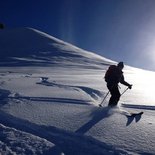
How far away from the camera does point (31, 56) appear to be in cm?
5584

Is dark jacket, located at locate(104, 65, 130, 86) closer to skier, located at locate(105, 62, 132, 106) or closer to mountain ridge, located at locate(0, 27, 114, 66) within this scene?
skier, located at locate(105, 62, 132, 106)

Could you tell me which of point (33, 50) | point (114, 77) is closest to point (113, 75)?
point (114, 77)

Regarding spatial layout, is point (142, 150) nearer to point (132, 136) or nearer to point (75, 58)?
point (132, 136)

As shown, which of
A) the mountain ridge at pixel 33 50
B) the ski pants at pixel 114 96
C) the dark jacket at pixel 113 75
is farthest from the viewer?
the mountain ridge at pixel 33 50

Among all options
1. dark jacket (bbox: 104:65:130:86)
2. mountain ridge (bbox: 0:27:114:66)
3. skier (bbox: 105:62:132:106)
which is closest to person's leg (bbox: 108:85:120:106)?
skier (bbox: 105:62:132:106)

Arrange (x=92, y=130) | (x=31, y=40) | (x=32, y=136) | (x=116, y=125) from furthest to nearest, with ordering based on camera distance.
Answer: (x=31, y=40)
(x=116, y=125)
(x=92, y=130)
(x=32, y=136)

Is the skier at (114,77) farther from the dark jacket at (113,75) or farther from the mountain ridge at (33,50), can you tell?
the mountain ridge at (33,50)

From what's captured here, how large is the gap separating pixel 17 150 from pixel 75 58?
5216 cm

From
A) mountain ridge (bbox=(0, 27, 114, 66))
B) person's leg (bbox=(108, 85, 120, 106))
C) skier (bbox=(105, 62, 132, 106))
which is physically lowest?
mountain ridge (bbox=(0, 27, 114, 66))

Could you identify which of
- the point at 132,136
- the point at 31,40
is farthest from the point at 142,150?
the point at 31,40

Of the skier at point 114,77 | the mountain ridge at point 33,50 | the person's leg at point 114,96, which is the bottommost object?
the mountain ridge at point 33,50

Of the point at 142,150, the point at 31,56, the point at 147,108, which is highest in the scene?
the point at 142,150

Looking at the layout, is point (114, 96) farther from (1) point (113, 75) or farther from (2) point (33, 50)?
(2) point (33, 50)

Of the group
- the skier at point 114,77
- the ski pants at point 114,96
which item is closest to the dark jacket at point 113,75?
the skier at point 114,77
